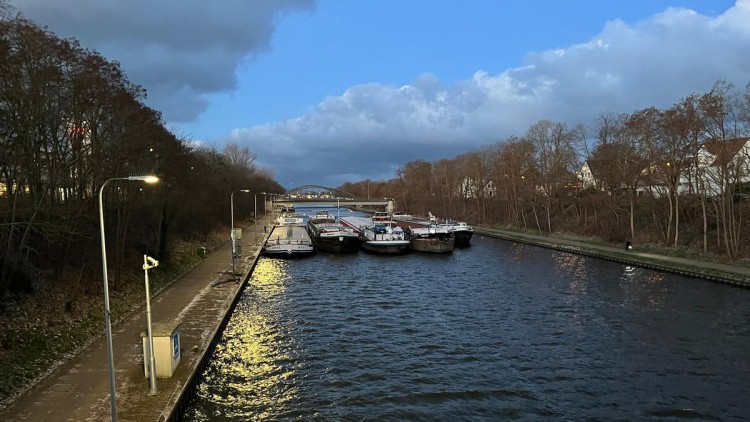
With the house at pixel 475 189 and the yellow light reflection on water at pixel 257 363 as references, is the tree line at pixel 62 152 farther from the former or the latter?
the house at pixel 475 189

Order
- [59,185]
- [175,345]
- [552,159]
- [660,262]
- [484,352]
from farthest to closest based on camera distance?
1. [552,159]
2. [660,262]
3. [484,352]
4. [59,185]
5. [175,345]

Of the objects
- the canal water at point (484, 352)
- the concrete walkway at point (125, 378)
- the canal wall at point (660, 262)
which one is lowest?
the canal water at point (484, 352)

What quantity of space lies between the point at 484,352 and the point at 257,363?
8.23 m

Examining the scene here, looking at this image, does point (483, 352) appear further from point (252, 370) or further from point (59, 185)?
point (59, 185)

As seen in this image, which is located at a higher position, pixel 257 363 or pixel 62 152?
pixel 62 152

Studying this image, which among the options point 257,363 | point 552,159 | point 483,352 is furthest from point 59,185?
point 552,159

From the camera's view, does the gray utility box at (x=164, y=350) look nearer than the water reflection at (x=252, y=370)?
Yes

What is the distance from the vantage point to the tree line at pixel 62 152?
1546 centimetres

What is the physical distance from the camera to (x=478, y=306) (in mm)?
26562

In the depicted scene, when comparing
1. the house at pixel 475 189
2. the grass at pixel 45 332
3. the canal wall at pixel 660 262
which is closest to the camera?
the grass at pixel 45 332

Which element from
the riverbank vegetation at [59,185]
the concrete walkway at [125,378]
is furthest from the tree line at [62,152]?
the concrete walkway at [125,378]

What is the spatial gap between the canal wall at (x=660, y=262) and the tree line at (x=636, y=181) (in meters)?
3.14

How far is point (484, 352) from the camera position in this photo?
1877 centimetres

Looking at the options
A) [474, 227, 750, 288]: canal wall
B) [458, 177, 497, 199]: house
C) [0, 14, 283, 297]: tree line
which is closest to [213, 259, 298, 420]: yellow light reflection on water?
[0, 14, 283, 297]: tree line
